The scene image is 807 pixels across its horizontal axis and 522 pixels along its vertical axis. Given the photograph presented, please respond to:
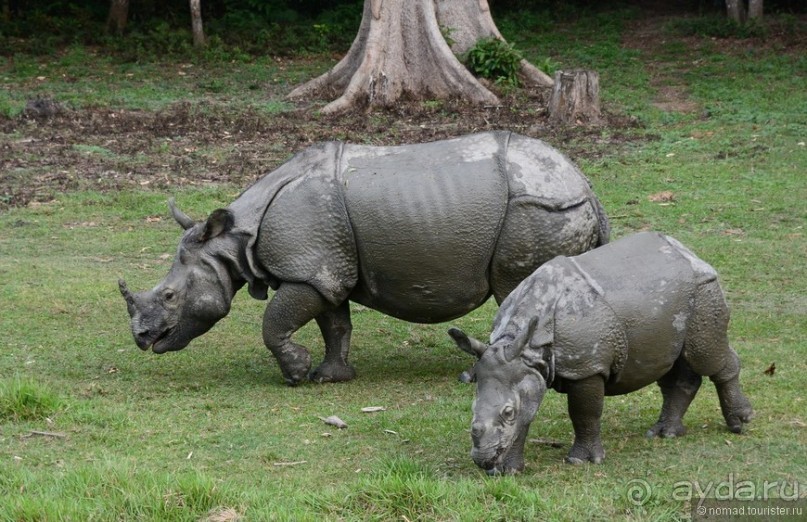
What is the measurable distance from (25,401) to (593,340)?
3.84 m

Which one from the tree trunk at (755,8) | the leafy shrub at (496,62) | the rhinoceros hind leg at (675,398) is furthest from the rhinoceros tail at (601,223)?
the tree trunk at (755,8)

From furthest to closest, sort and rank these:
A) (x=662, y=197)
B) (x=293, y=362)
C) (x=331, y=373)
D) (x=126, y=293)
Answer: (x=662, y=197) < (x=331, y=373) < (x=293, y=362) < (x=126, y=293)

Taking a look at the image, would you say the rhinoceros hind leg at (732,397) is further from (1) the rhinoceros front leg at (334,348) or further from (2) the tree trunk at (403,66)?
(2) the tree trunk at (403,66)

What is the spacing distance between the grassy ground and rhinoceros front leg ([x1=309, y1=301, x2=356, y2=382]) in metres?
0.15

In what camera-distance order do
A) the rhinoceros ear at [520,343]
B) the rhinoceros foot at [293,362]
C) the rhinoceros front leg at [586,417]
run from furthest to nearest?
the rhinoceros foot at [293,362], the rhinoceros front leg at [586,417], the rhinoceros ear at [520,343]

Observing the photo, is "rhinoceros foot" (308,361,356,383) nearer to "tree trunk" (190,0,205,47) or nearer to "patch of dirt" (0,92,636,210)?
"patch of dirt" (0,92,636,210)

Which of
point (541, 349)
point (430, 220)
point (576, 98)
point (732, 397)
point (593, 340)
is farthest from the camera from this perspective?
point (576, 98)

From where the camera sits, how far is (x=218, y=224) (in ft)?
30.3

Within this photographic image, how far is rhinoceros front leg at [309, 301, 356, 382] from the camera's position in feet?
31.6

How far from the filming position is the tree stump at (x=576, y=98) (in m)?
18.0

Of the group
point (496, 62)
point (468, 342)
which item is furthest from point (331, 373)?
point (496, 62)

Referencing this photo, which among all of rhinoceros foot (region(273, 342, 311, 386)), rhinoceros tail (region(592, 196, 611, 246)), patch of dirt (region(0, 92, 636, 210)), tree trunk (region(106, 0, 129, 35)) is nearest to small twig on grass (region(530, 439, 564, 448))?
rhinoceros tail (region(592, 196, 611, 246))

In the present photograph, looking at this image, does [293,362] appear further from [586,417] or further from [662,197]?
[662,197]

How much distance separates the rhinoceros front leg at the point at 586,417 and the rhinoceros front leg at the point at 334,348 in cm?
274
